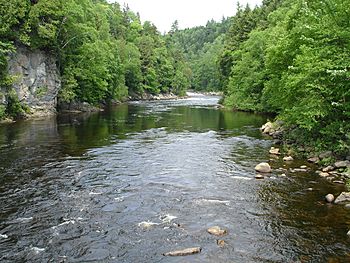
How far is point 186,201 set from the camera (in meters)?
14.0

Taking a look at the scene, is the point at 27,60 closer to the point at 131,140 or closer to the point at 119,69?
the point at 131,140

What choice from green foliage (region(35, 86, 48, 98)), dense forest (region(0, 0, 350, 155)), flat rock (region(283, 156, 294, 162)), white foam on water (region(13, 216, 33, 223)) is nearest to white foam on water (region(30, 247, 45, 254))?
white foam on water (region(13, 216, 33, 223))

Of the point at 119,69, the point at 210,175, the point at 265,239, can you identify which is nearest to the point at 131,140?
the point at 210,175

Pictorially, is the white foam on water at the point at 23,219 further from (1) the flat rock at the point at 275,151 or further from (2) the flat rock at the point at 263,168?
(1) the flat rock at the point at 275,151

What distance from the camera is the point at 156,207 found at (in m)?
13.3

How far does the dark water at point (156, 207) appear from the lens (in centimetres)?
1002

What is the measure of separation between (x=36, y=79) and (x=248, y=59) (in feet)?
94.7

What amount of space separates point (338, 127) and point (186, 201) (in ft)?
34.7

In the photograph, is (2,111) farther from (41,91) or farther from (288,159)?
Answer: (288,159)

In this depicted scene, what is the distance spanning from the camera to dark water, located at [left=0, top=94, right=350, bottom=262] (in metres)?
10.0

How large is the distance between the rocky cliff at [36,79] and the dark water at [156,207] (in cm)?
1833

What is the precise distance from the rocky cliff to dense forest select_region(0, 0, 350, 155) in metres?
1.41

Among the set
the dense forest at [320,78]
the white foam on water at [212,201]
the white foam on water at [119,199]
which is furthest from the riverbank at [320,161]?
the white foam on water at [119,199]

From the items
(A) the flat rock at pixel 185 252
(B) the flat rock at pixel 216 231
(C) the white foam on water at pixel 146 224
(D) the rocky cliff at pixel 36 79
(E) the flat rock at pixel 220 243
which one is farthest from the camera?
(D) the rocky cliff at pixel 36 79
